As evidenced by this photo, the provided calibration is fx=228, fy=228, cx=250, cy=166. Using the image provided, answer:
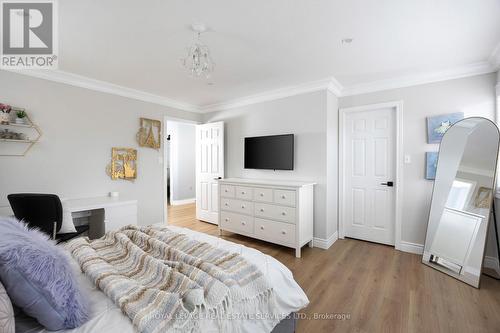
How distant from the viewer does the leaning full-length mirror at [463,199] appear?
2.41m

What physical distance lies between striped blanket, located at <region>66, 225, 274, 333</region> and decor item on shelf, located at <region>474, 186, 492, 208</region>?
269 cm

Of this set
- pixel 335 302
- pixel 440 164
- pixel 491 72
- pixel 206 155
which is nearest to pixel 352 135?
pixel 440 164

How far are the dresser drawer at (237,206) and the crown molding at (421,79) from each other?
2.32 m

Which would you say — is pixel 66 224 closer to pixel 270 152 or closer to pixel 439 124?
pixel 270 152

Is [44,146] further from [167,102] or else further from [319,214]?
[319,214]

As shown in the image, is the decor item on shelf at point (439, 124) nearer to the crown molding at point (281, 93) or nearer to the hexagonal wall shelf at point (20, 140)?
the crown molding at point (281, 93)

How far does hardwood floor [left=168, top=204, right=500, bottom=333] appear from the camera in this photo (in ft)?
5.84

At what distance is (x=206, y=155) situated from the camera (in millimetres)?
4762

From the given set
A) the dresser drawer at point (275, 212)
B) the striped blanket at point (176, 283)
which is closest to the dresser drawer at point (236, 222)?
the dresser drawer at point (275, 212)

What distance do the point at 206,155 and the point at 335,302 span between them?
3503 millimetres

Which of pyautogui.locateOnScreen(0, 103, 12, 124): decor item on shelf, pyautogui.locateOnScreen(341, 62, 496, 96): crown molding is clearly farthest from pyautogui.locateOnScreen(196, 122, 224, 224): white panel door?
pyautogui.locateOnScreen(0, 103, 12, 124): decor item on shelf

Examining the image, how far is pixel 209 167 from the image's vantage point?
4.71m

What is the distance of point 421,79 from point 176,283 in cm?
368

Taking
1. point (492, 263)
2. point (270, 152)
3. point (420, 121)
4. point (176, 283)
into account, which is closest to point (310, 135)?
point (270, 152)
